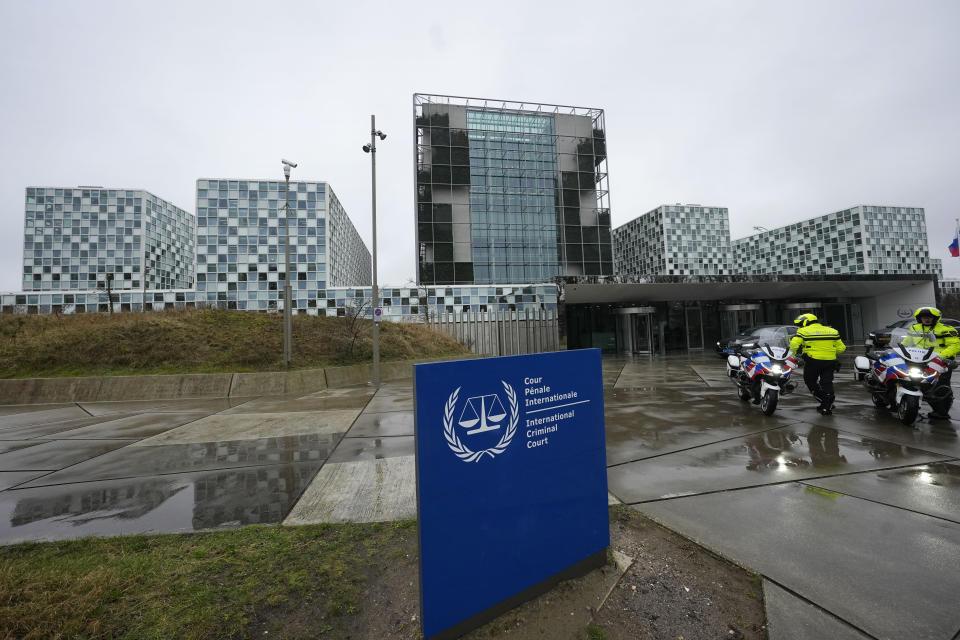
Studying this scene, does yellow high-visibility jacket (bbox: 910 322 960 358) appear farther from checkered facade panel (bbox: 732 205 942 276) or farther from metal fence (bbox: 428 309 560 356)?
checkered facade panel (bbox: 732 205 942 276)

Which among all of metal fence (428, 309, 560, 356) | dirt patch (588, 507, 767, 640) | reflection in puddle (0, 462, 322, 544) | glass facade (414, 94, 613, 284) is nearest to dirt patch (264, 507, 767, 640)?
dirt patch (588, 507, 767, 640)

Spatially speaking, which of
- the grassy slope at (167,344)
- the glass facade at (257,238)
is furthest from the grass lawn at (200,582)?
the glass facade at (257,238)

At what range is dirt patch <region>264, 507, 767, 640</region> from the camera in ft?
7.06

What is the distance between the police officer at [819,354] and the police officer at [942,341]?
1102 mm

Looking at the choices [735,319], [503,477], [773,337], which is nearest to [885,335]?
[773,337]

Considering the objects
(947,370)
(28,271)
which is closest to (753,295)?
(947,370)

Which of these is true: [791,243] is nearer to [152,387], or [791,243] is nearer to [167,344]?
[167,344]

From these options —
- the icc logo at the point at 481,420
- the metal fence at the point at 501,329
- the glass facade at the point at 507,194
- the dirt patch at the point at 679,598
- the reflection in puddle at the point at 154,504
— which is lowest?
the dirt patch at the point at 679,598

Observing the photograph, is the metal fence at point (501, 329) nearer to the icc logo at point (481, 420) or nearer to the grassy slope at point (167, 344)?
the grassy slope at point (167, 344)

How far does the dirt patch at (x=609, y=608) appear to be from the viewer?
215 centimetres

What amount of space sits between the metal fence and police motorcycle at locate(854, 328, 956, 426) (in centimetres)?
2108

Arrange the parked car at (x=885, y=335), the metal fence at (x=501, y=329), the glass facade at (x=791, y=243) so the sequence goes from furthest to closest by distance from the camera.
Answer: the glass facade at (x=791, y=243)
the metal fence at (x=501, y=329)
the parked car at (x=885, y=335)

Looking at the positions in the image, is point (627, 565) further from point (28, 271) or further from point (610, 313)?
point (28, 271)

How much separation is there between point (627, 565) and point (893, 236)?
468 ft
